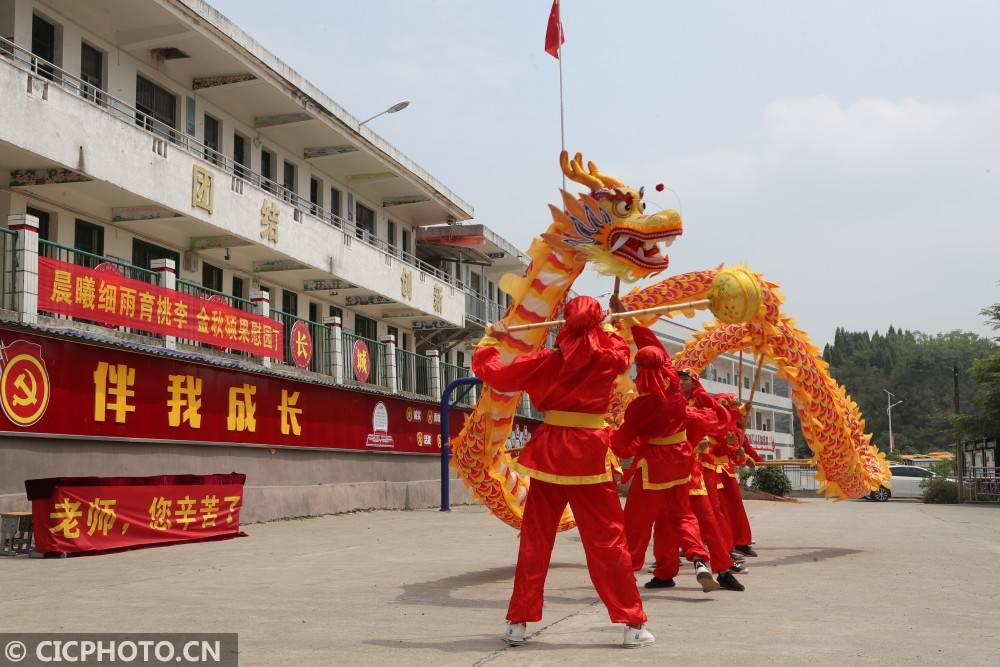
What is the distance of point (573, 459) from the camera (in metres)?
6.07

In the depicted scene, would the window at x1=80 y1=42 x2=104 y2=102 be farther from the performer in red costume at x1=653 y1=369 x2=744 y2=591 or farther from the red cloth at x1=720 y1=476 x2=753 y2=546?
the performer in red costume at x1=653 y1=369 x2=744 y2=591

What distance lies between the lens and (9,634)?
5797 mm

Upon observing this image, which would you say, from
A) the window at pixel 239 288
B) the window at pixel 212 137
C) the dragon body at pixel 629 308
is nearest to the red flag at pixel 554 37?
the dragon body at pixel 629 308

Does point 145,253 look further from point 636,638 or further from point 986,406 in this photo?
point 986,406

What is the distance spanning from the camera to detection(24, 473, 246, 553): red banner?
35.1ft

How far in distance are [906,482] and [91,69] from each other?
26690 mm

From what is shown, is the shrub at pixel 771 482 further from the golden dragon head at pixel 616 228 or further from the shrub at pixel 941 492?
the golden dragon head at pixel 616 228

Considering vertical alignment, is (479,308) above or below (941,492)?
above

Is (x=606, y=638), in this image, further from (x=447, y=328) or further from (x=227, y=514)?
(x=447, y=328)

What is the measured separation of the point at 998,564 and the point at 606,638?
6408 mm

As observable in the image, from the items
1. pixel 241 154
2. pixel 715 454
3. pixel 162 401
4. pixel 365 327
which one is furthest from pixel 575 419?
pixel 365 327

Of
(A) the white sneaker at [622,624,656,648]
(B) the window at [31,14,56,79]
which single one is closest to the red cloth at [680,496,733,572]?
(A) the white sneaker at [622,624,656,648]

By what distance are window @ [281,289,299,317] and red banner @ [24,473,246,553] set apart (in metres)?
8.58

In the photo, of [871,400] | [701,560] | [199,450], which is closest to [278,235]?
[199,450]
